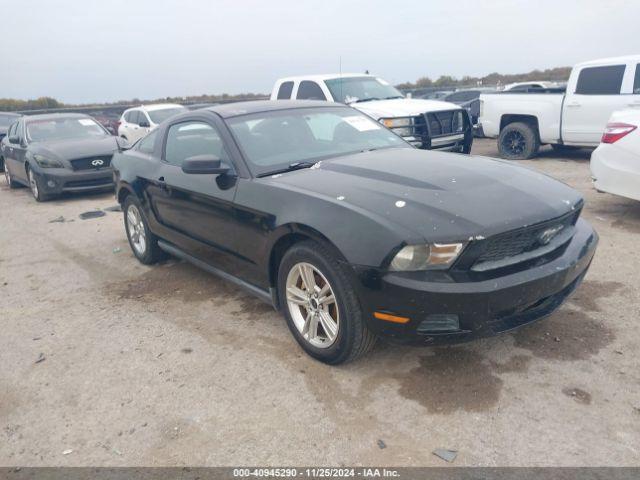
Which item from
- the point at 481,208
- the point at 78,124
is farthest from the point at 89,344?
the point at 78,124

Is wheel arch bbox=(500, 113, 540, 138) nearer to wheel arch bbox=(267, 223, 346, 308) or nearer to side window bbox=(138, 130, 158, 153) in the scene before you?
side window bbox=(138, 130, 158, 153)

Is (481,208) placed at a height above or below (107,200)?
above

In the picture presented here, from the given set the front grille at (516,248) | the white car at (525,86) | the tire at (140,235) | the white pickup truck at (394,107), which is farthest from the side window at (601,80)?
the tire at (140,235)

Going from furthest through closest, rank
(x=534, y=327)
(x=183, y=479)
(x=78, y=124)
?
(x=78, y=124), (x=534, y=327), (x=183, y=479)

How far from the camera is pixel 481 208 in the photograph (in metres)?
3.05

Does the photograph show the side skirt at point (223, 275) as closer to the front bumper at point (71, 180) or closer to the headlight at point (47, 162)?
the front bumper at point (71, 180)

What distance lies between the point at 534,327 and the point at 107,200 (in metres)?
8.07

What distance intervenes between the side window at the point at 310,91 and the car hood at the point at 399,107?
2.85ft

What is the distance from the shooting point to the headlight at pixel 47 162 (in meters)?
9.52

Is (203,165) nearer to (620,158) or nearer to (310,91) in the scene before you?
(620,158)

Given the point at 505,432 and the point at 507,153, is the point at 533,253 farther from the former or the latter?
the point at 507,153

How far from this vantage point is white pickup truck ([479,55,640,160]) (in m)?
9.38

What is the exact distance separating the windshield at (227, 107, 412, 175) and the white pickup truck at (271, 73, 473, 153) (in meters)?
3.93

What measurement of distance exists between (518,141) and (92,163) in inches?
325
